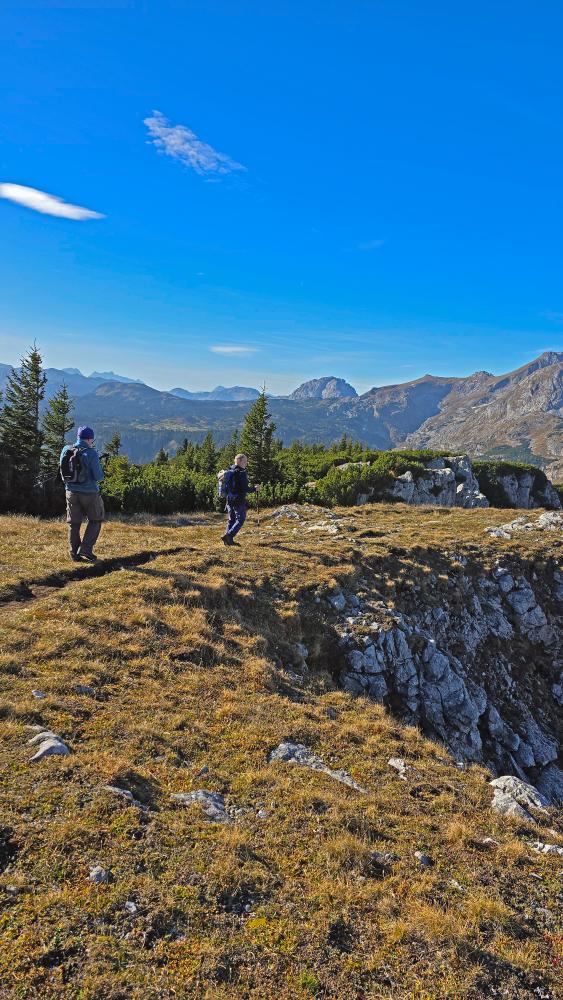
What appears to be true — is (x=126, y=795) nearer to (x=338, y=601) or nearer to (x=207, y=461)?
(x=338, y=601)

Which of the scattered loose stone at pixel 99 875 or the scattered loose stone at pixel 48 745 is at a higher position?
the scattered loose stone at pixel 48 745

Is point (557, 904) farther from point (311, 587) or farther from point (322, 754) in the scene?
point (311, 587)

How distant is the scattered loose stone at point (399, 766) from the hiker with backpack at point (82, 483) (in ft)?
34.0

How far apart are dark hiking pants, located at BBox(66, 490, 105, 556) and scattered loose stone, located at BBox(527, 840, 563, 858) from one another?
12.9m

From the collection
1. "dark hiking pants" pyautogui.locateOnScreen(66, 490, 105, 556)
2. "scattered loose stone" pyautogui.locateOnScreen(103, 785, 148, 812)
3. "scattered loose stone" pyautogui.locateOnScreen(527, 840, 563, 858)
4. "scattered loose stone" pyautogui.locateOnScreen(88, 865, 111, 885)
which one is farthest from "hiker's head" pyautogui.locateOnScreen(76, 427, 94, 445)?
"scattered loose stone" pyautogui.locateOnScreen(527, 840, 563, 858)

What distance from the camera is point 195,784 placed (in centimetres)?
756

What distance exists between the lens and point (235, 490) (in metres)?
18.7

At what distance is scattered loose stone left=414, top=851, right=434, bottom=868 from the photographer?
6950 mm

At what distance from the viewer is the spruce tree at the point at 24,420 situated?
108 ft

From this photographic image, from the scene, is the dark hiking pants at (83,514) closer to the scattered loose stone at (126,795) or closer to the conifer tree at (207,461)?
the scattered loose stone at (126,795)

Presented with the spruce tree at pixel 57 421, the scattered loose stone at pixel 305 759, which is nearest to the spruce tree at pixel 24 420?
the spruce tree at pixel 57 421

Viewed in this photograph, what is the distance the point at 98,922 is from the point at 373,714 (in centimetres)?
836

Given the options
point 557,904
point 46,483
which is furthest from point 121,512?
Result: point 557,904

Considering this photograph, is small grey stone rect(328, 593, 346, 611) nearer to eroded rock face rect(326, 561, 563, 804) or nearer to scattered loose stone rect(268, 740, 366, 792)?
eroded rock face rect(326, 561, 563, 804)
